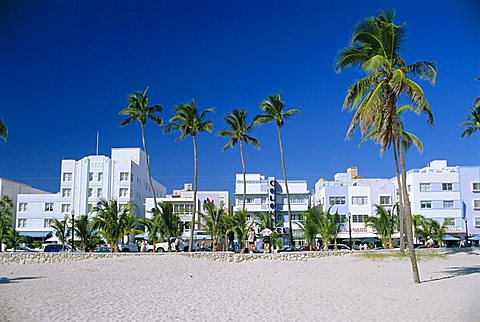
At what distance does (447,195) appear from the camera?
2525 inches

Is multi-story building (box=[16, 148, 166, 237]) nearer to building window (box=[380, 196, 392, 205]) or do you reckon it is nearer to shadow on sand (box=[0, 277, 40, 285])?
building window (box=[380, 196, 392, 205])

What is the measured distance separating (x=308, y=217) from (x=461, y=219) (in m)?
33.2

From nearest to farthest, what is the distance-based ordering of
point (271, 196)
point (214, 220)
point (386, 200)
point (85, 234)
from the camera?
point (214, 220)
point (85, 234)
point (386, 200)
point (271, 196)

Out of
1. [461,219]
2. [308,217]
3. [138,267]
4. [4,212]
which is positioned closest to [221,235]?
[308,217]

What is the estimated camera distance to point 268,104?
41.4 metres

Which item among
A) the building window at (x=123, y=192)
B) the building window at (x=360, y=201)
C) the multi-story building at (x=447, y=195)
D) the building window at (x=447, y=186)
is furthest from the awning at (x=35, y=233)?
the building window at (x=447, y=186)

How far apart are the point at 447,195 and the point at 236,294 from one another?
184 ft

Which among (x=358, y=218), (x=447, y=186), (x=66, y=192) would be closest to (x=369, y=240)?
(x=358, y=218)

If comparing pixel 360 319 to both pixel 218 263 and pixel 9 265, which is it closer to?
pixel 218 263

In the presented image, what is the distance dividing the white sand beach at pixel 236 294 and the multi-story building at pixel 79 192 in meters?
42.1

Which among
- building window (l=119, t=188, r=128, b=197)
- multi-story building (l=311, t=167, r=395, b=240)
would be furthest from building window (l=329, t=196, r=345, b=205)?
building window (l=119, t=188, r=128, b=197)

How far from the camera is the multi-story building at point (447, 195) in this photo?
63781mm

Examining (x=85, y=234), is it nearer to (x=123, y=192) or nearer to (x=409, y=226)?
(x=409, y=226)

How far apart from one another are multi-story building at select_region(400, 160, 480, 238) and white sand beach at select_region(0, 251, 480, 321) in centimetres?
4315
